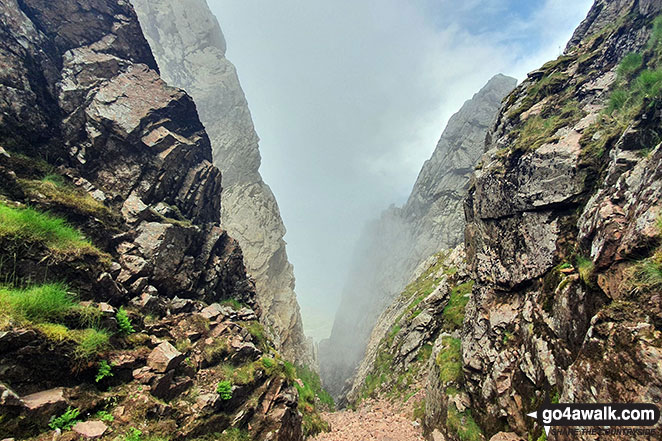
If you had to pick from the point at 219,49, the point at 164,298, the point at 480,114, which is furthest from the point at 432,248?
the point at 219,49

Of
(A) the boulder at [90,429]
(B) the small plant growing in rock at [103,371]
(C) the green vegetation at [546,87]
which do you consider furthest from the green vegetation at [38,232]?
(C) the green vegetation at [546,87]

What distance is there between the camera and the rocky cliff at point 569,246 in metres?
5.42

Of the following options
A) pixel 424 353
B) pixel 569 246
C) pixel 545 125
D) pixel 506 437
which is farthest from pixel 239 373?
pixel 545 125

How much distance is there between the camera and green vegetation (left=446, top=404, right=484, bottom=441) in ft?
32.4

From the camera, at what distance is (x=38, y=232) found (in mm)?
7777

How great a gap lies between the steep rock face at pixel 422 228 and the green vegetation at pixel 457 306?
124ft

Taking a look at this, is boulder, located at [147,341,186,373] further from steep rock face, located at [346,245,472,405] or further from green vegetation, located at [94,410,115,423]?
steep rock face, located at [346,245,472,405]

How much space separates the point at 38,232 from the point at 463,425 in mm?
15876

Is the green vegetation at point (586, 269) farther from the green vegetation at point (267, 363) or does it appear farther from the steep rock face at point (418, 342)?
the green vegetation at point (267, 363)

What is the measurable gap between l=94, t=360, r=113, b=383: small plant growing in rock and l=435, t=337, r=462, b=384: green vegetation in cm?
1298

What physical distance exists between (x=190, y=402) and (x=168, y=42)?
2935 inches

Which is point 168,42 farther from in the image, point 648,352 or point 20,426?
point 648,352

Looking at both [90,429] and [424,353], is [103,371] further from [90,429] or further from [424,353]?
[424,353]

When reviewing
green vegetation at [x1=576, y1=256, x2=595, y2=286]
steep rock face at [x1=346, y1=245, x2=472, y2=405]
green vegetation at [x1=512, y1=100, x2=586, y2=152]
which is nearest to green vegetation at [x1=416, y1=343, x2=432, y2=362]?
steep rock face at [x1=346, y1=245, x2=472, y2=405]
